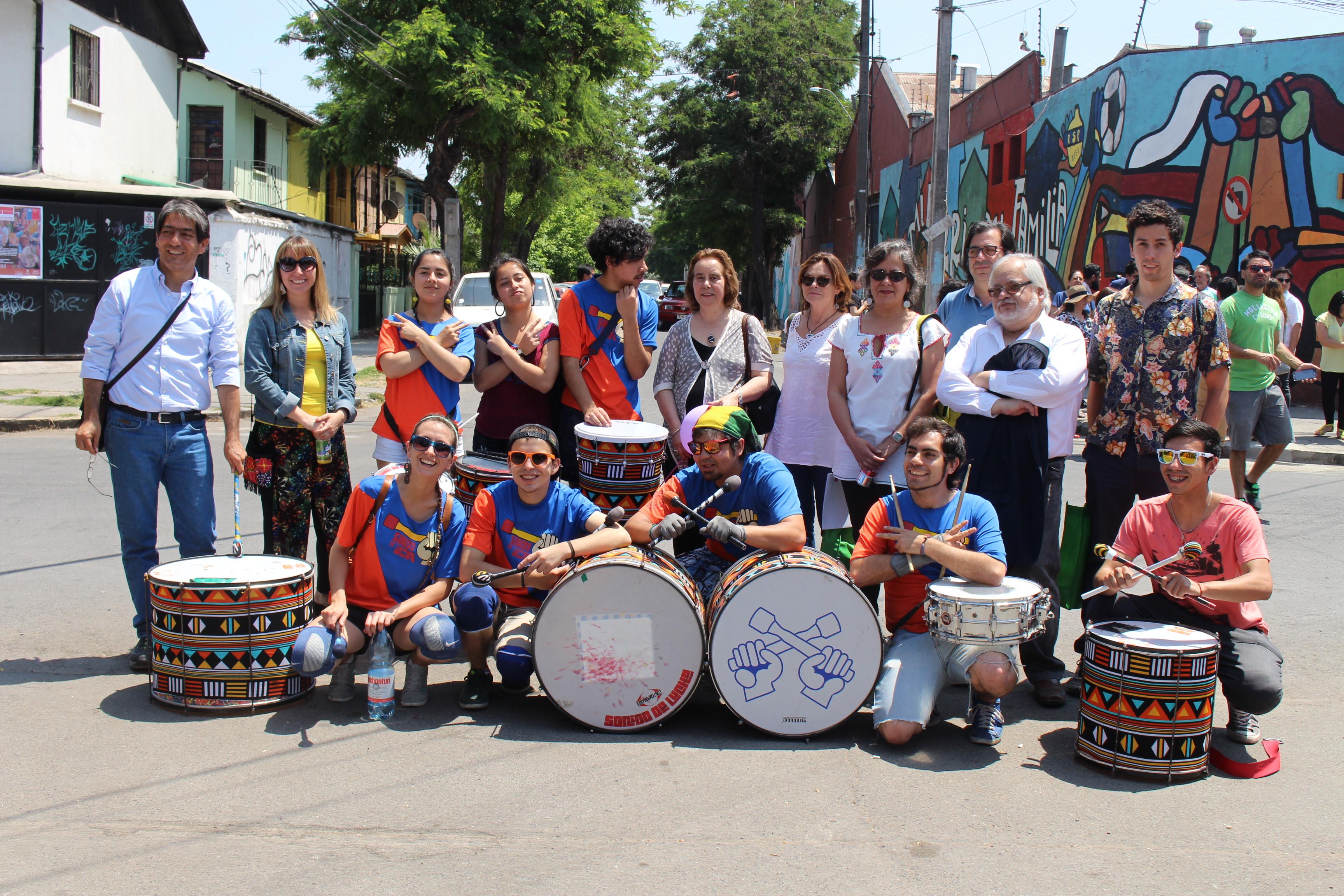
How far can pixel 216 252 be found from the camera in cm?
2147

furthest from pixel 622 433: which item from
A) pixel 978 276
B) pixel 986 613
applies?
pixel 978 276

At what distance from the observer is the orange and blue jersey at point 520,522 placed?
195 inches

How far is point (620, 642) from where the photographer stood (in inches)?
179

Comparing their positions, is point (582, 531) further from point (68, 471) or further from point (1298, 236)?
point (1298, 236)

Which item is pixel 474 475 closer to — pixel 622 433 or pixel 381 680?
pixel 622 433

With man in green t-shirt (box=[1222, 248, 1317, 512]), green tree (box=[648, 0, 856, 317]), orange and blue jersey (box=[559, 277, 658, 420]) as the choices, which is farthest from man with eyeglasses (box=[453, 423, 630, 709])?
green tree (box=[648, 0, 856, 317])

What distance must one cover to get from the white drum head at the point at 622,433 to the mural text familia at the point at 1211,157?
521 inches

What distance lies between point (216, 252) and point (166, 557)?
51.9 feet

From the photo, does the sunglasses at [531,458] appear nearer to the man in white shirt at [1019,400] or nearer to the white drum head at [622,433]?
the white drum head at [622,433]

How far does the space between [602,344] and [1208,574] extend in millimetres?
3043

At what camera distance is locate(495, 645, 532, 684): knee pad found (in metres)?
4.77

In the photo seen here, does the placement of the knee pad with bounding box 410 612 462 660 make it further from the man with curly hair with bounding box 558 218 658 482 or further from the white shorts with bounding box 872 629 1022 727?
the white shorts with bounding box 872 629 1022 727

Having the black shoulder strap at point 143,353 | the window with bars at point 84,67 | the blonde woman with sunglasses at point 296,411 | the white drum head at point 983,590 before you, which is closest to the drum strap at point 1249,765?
the white drum head at point 983,590

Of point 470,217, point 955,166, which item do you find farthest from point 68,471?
point 470,217
